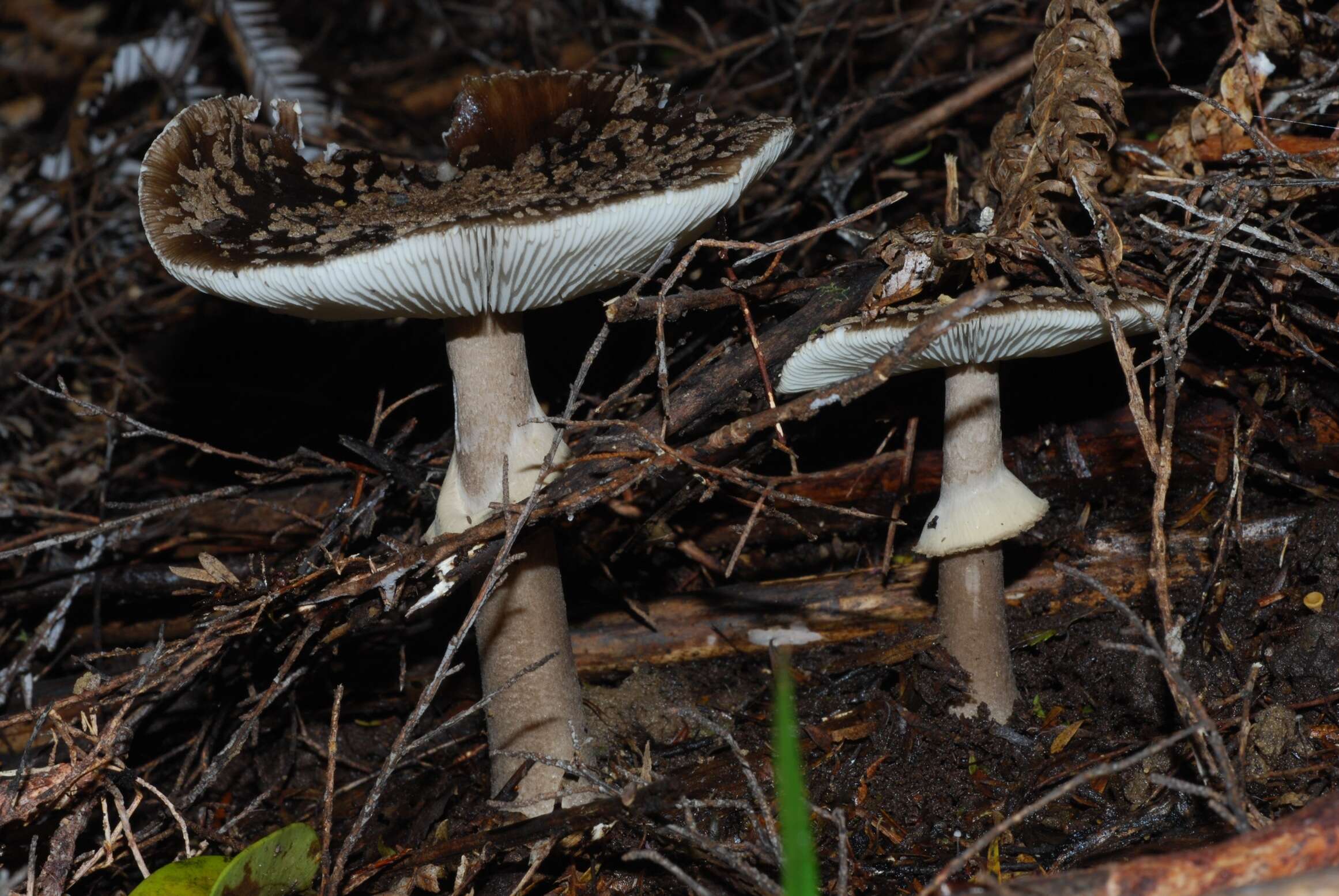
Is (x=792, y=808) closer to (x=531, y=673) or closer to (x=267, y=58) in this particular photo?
(x=531, y=673)

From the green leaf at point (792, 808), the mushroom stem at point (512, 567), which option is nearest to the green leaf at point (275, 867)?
the mushroom stem at point (512, 567)

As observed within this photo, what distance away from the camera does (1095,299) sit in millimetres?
2383

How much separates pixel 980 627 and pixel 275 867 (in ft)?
6.63

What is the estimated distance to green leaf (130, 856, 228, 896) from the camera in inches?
98.3

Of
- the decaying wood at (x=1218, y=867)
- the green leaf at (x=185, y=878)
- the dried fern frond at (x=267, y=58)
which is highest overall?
the dried fern frond at (x=267, y=58)

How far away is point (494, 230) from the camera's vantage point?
7.15ft

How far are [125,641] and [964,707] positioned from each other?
2908 mm

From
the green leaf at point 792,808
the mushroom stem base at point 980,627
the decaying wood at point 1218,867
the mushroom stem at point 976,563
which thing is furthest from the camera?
the mushroom stem base at point 980,627

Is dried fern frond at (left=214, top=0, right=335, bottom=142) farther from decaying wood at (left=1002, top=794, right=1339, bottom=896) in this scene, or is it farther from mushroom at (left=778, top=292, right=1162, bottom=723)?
decaying wood at (left=1002, top=794, right=1339, bottom=896)

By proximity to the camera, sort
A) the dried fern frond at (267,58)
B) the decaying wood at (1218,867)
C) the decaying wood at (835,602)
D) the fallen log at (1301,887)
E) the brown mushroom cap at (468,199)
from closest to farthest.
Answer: the fallen log at (1301,887) → the decaying wood at (1218,867) → the brown mushroom cap at (468,199) → the decaying wood at (835,602) → the dried fern frond at (267,58)

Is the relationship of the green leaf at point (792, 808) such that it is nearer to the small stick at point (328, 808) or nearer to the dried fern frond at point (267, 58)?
the small stick at point (328, 808)

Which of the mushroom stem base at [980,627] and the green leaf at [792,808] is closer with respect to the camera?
the green leaf at [792,808]

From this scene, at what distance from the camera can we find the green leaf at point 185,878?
8.20 feet

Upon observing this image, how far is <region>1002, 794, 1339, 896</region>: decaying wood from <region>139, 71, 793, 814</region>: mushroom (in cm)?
138
